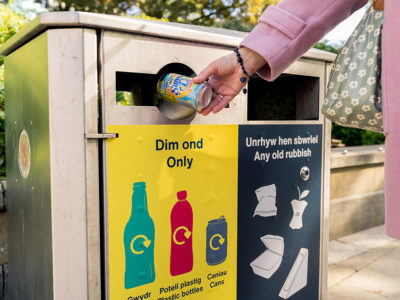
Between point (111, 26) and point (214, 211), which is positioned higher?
point (111, 26)

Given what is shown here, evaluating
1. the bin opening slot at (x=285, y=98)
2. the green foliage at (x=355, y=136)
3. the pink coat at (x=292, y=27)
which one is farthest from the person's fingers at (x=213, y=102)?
the green foliage at (x=355, y=136)

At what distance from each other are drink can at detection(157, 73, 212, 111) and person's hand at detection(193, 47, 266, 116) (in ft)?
0.11

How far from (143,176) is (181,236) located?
32cm

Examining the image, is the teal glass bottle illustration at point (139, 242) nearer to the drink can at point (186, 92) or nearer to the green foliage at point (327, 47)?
the drink can at point (186, 92)

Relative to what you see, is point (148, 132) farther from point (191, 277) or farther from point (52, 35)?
point (191, 277)

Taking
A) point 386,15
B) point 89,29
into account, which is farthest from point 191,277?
point 386,15

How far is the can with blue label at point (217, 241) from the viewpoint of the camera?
183 cm

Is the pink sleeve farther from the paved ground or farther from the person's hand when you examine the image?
the paved ground

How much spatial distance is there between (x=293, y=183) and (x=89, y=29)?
125 centimetres

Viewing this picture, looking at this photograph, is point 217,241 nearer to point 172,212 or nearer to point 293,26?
point 172,212

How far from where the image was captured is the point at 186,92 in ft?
5.09

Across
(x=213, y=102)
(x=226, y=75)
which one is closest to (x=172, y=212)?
(x=213, y=102)

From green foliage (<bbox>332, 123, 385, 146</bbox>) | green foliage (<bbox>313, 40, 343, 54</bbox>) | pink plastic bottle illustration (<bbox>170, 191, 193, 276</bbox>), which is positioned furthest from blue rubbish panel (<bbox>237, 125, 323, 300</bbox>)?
green foliage (<bbox>313, 40, 343, 54</bbox>)

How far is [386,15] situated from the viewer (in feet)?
3.47
